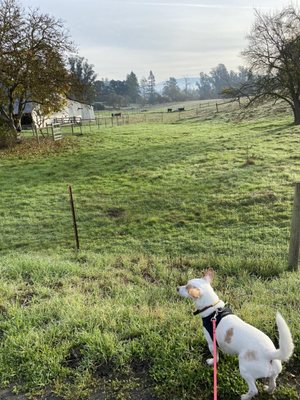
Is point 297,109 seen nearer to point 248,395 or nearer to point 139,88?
point 248,395

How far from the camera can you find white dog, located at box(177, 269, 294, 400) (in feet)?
8.33

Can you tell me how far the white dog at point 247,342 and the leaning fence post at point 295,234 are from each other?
3.28m

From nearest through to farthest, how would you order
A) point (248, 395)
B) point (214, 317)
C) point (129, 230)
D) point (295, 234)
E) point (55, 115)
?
point (248, 395), point (214, 317), point (295, 234), point (129, 230), point (55, 115)

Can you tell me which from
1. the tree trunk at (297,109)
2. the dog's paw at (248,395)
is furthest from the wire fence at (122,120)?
the dog's paw at (248,395)

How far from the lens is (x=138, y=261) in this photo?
7527 mm

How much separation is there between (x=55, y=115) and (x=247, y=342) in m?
52.9

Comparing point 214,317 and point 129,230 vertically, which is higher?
point 214,317

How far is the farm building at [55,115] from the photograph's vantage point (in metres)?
40.1

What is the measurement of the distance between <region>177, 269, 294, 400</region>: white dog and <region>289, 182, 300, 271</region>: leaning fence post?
328 cm

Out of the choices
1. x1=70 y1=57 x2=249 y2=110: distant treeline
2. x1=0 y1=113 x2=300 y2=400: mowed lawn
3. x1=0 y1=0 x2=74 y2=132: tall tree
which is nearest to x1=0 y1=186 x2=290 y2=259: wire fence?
x1=0 y1=113 x2=300 y2=400: mowed lawn

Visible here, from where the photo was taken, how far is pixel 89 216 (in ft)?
41.0

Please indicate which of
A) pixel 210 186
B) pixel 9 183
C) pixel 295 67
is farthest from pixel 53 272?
pixel 295 67

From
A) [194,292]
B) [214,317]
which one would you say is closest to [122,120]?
[194,292]

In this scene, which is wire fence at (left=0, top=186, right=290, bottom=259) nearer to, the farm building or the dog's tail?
the dog's tail
